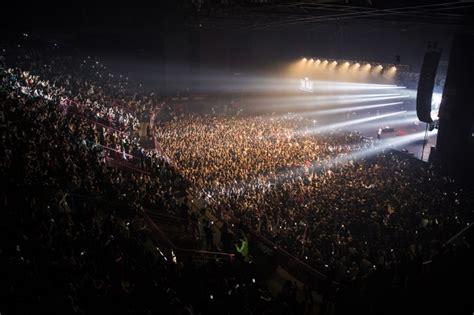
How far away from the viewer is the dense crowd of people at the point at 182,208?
5.00 m

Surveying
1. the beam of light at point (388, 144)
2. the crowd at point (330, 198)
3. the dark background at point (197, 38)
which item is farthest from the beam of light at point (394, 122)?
the crowd at point (330, 198)

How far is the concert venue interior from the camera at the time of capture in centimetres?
541

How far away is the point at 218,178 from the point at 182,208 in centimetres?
309

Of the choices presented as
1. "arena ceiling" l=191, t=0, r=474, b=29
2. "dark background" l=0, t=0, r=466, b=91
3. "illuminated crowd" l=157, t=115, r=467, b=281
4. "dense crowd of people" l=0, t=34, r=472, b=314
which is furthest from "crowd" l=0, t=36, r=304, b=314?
"dark background" l=0, t=0, r=466, b=91

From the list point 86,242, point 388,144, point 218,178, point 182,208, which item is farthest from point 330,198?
point 388,144

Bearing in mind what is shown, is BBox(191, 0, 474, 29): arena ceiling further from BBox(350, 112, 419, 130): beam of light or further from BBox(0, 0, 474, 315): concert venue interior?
BBox(350, 112, 419, 130): beam of light

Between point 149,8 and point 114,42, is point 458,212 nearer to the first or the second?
point 149,8

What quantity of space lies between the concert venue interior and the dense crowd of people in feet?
0.13

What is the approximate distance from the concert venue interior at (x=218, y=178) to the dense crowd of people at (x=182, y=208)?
0.13 feet

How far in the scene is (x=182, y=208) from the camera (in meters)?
8.54

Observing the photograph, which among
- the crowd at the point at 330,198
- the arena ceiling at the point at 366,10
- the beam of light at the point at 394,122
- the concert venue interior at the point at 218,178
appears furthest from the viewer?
the beam of light at the point at 394,122

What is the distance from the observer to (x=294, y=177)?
1261cm

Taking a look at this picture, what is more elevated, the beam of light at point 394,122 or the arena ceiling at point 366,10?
the arena ceiling at point 366,10

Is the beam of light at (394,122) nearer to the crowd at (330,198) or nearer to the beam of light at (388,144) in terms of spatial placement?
the beam of light at (388,144)
